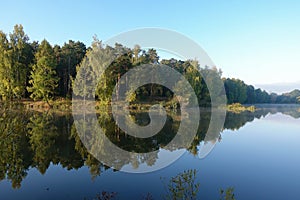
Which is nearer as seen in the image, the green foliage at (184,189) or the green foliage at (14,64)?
the green foliage at (184,189)

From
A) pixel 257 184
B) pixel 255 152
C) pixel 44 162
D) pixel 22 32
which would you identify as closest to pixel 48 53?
pixel 22 32

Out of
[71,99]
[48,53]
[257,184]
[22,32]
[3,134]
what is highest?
[22,32]

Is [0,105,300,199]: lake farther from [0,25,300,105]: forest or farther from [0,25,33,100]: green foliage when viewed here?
[0,25,33,100]: green foliage

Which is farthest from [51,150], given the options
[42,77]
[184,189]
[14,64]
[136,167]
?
[14,64]

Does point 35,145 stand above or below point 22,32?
below

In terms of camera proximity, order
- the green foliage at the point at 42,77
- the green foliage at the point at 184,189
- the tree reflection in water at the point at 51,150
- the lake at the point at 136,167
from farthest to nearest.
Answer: the green foliage at the point at 42,77 → the tree reflection in water at the point at 51,150 → the lake at the point at 136,167 → the green foliage at the point at 184,189

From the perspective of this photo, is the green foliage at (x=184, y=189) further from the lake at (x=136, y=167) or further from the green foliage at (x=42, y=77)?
the green foliage at (x=42, y=77)

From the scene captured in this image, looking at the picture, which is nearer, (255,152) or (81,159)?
(81,159)

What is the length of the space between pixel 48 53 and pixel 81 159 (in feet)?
95.7

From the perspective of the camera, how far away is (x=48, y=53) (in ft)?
111

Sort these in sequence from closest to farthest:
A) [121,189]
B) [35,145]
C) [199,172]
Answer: [121,189], [199,172], [35,145]

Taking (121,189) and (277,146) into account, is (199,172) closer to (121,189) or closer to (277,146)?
(121,189)

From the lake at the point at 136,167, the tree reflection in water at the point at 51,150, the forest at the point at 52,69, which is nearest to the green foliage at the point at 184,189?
the lake at the point at 136,167

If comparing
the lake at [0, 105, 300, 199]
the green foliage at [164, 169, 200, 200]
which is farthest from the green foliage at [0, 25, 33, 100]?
the green foliage at [164, 169, 200, 200]
